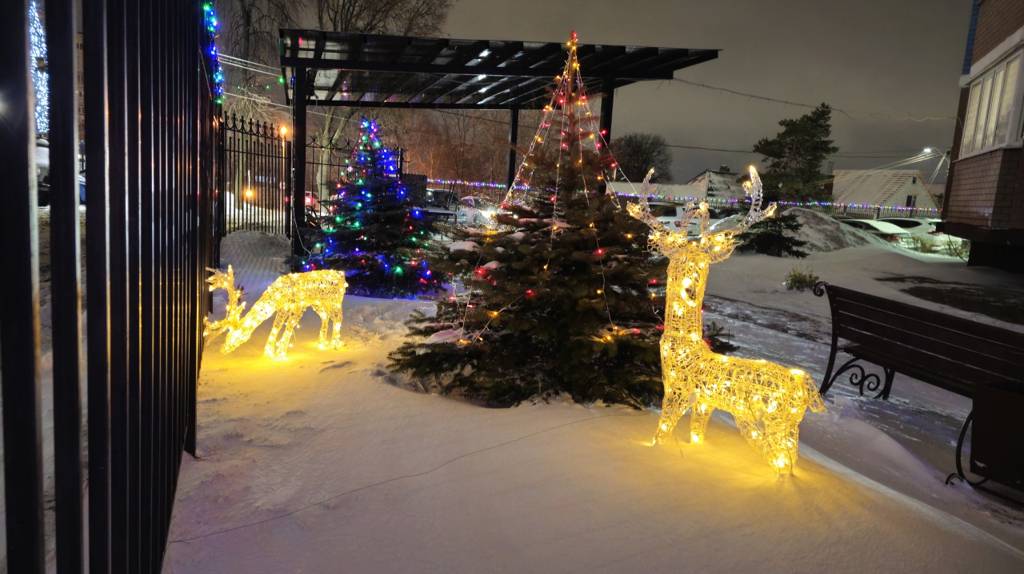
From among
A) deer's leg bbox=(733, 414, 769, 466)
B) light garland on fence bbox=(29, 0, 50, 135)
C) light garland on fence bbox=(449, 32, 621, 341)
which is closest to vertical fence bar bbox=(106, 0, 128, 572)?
light garland on fence bbox=(29, 0, 50, 135)

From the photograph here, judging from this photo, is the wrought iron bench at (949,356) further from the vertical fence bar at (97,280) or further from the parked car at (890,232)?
the parked car at (890,232)

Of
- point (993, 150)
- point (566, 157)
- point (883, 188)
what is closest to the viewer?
point (566, 157)

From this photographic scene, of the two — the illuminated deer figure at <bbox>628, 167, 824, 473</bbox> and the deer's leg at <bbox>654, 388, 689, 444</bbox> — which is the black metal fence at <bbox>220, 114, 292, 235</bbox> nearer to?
the illuminated deer figure at <bbox>628, 167, 824, 473</bbox>

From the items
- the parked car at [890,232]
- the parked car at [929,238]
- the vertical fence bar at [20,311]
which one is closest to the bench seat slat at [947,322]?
the vertical fence bar at [20,311]

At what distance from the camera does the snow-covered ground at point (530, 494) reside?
273cm

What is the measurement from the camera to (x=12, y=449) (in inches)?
33.7

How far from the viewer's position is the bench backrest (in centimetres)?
470

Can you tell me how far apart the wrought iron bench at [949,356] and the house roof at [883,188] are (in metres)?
57.5

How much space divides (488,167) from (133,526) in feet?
160

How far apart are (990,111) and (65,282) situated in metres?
18.2

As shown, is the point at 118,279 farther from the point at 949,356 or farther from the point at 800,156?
the point at 800,156

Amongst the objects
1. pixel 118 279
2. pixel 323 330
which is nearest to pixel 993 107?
pixel 323 330

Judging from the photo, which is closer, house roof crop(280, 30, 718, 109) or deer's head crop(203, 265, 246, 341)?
deer's head crop(203, 265, 246, 341)

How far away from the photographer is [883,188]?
190 feet
